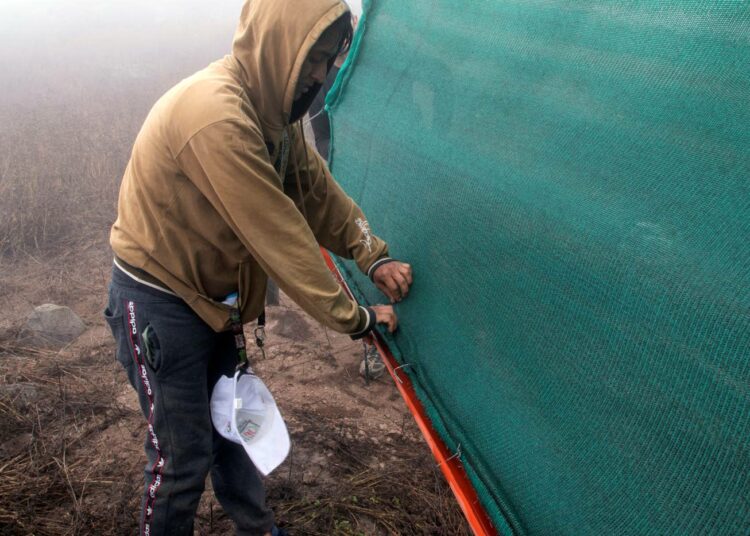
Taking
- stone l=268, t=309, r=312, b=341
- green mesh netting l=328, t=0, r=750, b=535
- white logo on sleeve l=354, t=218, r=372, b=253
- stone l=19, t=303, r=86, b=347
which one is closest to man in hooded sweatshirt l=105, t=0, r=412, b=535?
white logo on sleeve l=354, t=218, r=372, b=253

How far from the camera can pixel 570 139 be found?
139cm

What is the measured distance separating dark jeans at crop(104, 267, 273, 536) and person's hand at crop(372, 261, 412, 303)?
61 centimetres

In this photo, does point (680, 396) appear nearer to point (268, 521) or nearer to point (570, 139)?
point (570, 139)

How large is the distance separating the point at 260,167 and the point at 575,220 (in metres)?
0.79

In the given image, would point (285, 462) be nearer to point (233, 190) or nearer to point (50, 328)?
point (233, 190)

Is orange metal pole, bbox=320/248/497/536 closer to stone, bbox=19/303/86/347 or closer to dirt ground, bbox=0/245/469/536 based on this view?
dirt ground, bbox=0/245/469/536

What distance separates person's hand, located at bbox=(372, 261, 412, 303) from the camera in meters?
1.88

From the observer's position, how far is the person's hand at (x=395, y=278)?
1.88 meters

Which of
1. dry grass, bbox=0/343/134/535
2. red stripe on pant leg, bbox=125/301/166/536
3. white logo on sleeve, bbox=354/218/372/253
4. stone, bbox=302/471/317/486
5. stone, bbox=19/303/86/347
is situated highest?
white logo on sleeve, bbox=354/218/372/253

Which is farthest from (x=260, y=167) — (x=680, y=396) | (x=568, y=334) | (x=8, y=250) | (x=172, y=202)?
(x=8, y=250)

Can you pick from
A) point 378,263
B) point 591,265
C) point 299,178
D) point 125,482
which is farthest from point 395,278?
point 125,482

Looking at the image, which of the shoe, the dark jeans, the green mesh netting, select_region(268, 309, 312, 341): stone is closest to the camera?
the green mesh netting

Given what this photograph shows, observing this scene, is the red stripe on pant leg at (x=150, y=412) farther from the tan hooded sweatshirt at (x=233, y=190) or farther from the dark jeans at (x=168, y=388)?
the tan hooded sweatshirt at (x=233, y=190)

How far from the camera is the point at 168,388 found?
1603 millimetres
